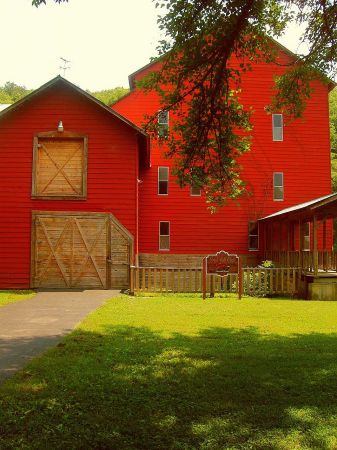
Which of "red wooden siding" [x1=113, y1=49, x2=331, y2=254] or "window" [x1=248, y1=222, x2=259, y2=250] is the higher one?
"red wooden siding" [x1=113, y1=49, x2=331, y2=254]

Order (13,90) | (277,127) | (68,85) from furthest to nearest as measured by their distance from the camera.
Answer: (13,90) → (277,127) → (68,85)

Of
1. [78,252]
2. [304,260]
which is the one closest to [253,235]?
[304,260]

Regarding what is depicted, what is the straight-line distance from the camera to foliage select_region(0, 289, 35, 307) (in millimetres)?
15184

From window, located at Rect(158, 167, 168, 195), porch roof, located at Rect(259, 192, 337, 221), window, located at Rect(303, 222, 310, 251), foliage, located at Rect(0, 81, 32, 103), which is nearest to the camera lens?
porch roof, located at Rect(259, 192, 337, 221)

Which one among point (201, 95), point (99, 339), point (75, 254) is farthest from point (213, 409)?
point (75, 254)

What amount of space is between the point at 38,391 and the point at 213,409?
2.11 m

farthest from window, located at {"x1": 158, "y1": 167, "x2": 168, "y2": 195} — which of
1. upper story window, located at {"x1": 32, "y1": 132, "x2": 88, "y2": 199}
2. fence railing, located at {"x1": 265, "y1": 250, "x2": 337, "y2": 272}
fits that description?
upper story window, located at {"x1": 32, "y1": 132, "x2": 88, "y2": 199}

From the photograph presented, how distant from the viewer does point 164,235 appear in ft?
90.3

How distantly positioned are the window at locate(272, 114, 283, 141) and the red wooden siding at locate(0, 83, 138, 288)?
1190 cm

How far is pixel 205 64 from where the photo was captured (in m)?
10.3

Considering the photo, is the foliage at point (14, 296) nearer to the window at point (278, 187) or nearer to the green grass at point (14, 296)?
the green grass at point (14, 296)

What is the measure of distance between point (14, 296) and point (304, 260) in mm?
13072

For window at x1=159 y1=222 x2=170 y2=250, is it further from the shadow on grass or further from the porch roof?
the shadow on grass

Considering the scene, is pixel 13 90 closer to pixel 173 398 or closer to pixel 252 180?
pixel 252 180
